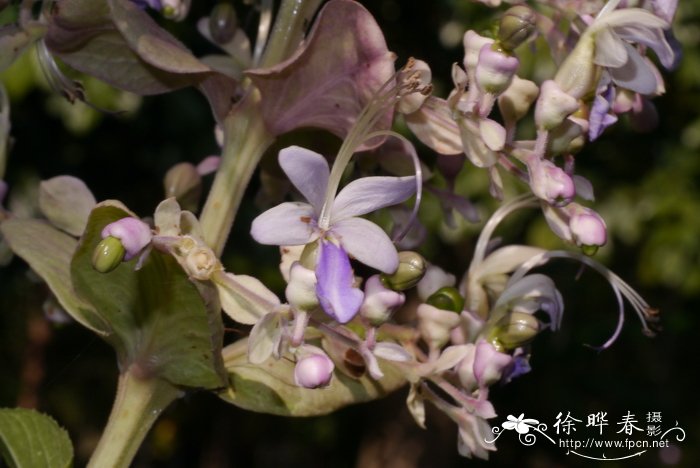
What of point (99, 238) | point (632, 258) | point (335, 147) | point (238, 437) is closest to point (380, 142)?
point (335, 147)

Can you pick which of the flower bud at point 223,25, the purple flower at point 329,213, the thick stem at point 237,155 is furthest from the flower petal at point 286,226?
the flower bud at point 223,25

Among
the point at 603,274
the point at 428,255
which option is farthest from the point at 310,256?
the point at 428,255

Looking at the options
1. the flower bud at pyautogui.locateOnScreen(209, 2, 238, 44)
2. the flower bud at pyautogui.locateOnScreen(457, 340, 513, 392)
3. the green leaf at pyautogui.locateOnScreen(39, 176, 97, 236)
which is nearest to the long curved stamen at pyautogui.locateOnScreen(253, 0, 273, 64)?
the flower bud at pyautogui.locateOnScreen(209, 2, 238, 44)

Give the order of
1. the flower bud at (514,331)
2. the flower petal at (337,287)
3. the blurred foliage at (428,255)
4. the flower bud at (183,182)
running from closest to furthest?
the flower petal at (337,287) < the flower bud at (514,331) < the flower bud at (183,182) < the blurred foliage at (428,255)

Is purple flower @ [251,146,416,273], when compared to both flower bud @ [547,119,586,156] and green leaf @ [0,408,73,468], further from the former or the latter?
green leaf @ [0,408,73,468]

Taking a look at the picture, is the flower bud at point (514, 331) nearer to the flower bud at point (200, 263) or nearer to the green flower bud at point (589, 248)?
the green flower bud at point (589, 248)

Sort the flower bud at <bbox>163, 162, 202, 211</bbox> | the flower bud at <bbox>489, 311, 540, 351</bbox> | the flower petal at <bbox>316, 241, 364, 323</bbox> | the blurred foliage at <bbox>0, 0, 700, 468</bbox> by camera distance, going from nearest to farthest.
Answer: the flower petal at <bbox>316, 241, 364, 323</bbox> < the flower bud at <bbox>489, 311, 540, 351</bbox> < the flower bud at <bbox>163, 162, 202, 211</bbox> < the blurred foliage at <bbox>0, 0, 700, 468</bbox>

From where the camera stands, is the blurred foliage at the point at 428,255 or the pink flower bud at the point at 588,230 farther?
the blurred foliage at the point at 428,255

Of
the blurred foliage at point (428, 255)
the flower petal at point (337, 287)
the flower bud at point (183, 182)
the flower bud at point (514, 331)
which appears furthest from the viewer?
the blurred foliage at point (428, 255)
